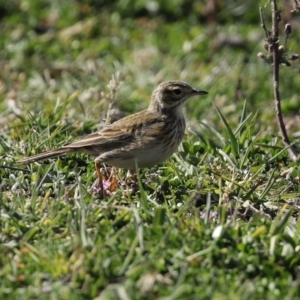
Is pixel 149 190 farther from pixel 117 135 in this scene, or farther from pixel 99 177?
pixel 117 135

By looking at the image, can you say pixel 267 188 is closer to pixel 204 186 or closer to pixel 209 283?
pixel 204 186

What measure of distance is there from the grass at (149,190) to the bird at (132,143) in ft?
0.55

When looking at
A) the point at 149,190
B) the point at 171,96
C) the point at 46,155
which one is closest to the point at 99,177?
Result: the point at 149,190

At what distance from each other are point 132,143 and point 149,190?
0.55 metres

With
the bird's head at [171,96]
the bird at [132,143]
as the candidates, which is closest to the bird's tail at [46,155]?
the bird at [132,143]

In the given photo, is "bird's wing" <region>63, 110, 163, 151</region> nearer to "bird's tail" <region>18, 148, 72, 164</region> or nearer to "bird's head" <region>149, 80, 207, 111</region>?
"bird's tail" <region>18, 148, 72, 164</region>

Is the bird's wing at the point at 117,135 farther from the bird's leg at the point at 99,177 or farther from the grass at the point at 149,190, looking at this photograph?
the grass at the point at 149,190

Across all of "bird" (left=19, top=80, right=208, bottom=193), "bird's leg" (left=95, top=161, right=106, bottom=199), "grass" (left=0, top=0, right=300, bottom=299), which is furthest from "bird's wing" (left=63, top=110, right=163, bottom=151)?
"grass" (left=0, top=0, right=300, bottom=299)

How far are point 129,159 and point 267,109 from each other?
436 cm

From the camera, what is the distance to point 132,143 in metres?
7.70

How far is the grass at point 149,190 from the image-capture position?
215 inches

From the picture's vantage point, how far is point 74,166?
8.02 metres

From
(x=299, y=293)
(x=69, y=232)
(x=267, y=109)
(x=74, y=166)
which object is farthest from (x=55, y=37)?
(x=299, y=293)

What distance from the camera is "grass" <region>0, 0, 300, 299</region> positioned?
5473 millimetres
